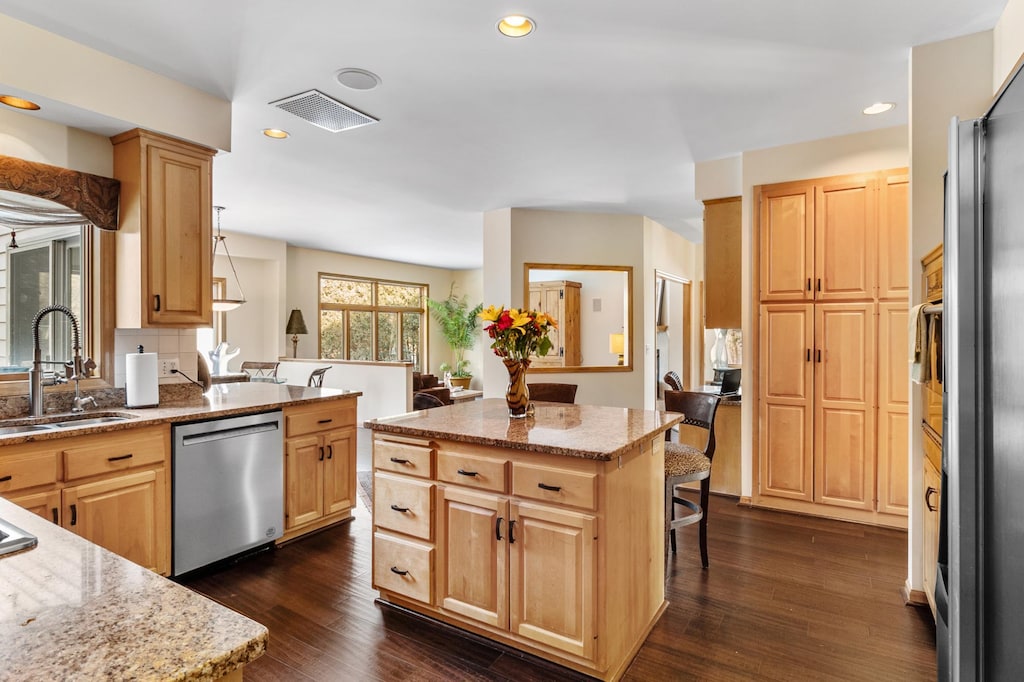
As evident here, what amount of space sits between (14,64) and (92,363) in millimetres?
1446

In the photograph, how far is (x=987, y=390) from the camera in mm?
1055

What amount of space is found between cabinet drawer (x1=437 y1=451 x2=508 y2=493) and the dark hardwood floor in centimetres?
67

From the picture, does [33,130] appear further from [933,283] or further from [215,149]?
[933,283]

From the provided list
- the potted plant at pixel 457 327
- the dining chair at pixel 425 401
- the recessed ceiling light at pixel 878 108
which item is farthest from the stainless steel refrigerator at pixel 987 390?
the potted plant at pixel 457 327

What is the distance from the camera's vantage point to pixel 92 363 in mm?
2967

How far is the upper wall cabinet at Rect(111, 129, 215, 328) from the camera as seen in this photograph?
3.01 meters

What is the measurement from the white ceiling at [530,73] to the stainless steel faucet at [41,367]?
4.40 ft

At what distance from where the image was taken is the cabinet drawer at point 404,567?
238 centimetres

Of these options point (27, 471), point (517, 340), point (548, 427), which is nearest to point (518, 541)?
point (548, 427)

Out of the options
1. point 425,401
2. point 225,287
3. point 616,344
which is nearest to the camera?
point 425,401

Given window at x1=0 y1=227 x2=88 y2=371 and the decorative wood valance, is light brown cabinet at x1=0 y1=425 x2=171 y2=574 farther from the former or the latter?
the decorative wood valance

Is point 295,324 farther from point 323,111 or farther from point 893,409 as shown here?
point 893,409

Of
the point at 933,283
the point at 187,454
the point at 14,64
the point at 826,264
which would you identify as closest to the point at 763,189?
the point at 826,264

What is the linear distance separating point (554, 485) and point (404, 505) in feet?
2.54
